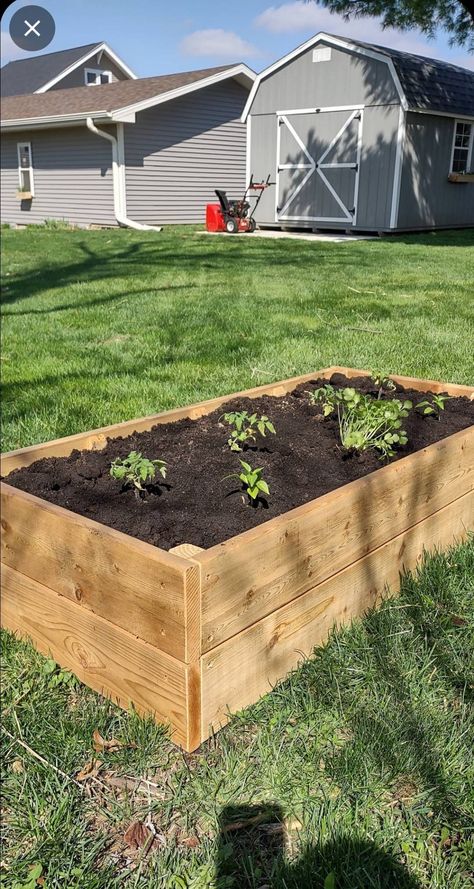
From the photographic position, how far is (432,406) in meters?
3.24

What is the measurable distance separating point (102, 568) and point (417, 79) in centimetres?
1553

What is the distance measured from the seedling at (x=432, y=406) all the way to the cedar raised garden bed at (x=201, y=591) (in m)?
0.61

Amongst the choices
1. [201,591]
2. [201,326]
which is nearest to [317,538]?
[201,591]

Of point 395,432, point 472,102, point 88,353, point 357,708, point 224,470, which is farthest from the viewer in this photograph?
point 472,102

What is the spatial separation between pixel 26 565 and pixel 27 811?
71 cm

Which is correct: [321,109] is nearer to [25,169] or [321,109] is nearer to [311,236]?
[311,236]

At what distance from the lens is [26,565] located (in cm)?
223

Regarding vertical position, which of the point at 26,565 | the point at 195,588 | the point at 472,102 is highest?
the point at 472,102

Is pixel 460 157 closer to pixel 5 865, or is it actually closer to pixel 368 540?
pixel 368 540

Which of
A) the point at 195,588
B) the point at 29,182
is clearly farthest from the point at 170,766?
the point at 29,182

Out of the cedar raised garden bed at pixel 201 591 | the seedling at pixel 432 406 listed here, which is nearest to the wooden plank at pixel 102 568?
the cedar raised garden bed at pixel 201 591

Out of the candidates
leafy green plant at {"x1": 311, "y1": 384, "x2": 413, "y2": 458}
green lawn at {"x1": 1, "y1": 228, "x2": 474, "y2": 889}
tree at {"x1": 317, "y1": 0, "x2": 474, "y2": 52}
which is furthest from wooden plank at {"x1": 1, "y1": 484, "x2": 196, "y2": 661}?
tree at {"x1": 317, "y1": 0, "x2": 474, "y2": 52}

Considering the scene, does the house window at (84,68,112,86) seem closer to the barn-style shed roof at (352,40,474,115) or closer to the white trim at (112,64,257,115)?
→ the white trim at (112,64,257,115)

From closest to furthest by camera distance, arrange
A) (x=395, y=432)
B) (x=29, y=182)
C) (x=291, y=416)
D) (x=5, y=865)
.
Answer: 1. (x=5, y=865)
2. (x=395, y=432)
3. (x=291, y=416)
4. (x=29, y=182)
